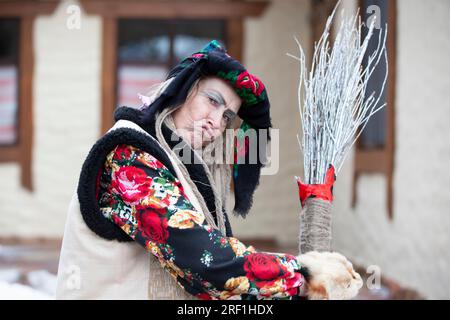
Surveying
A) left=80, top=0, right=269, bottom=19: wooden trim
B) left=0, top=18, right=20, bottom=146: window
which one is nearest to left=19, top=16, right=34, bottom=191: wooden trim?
left=0, top=18, right=20, bottom=146: window

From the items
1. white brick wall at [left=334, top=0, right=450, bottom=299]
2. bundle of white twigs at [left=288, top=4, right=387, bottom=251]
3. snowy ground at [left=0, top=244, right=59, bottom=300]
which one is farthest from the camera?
snowy ground at [left=0, top=244, right=59, bottom=300]

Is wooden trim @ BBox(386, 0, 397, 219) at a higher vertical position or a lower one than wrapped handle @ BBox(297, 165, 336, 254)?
higher

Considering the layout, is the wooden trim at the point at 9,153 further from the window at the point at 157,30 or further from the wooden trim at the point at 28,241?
the window at the point at 157,30

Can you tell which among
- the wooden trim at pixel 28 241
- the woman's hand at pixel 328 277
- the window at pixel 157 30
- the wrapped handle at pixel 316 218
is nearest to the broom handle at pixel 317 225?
the wrapped handle at pixel 316 218

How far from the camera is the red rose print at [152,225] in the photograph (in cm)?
157

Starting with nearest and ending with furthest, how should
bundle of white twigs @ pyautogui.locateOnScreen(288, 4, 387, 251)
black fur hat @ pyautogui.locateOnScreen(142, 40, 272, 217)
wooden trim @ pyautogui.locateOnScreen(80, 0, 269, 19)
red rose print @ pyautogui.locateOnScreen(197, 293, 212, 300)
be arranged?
red rose print @ pyautogui.locateOnScreen(197, 293, 212, 300)
black fur hat @ pyautogui.locateOnScreen(142, 40, 272, 217)
bundle of white twigs @ pyautogui.locateOnScreen(288, 4, 387, 251)
wooden trim @ pyautogui.locateOnScreen(80, 0, 269, 19)

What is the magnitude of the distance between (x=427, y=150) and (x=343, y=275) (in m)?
3.27

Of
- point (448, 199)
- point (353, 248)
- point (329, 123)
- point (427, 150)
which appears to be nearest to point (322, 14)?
point (353, 248)

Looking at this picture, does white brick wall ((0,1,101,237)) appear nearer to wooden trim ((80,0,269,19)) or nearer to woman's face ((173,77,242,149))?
wooden trim ((80,0,269,19))

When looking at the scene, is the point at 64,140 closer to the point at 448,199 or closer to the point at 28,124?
the point at 28,124

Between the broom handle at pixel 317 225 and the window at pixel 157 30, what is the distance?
20.9ft

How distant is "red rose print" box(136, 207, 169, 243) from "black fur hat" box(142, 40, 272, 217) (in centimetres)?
27

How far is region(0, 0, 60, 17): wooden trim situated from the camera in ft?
26.6

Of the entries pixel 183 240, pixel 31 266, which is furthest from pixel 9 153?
pixel 183 240
